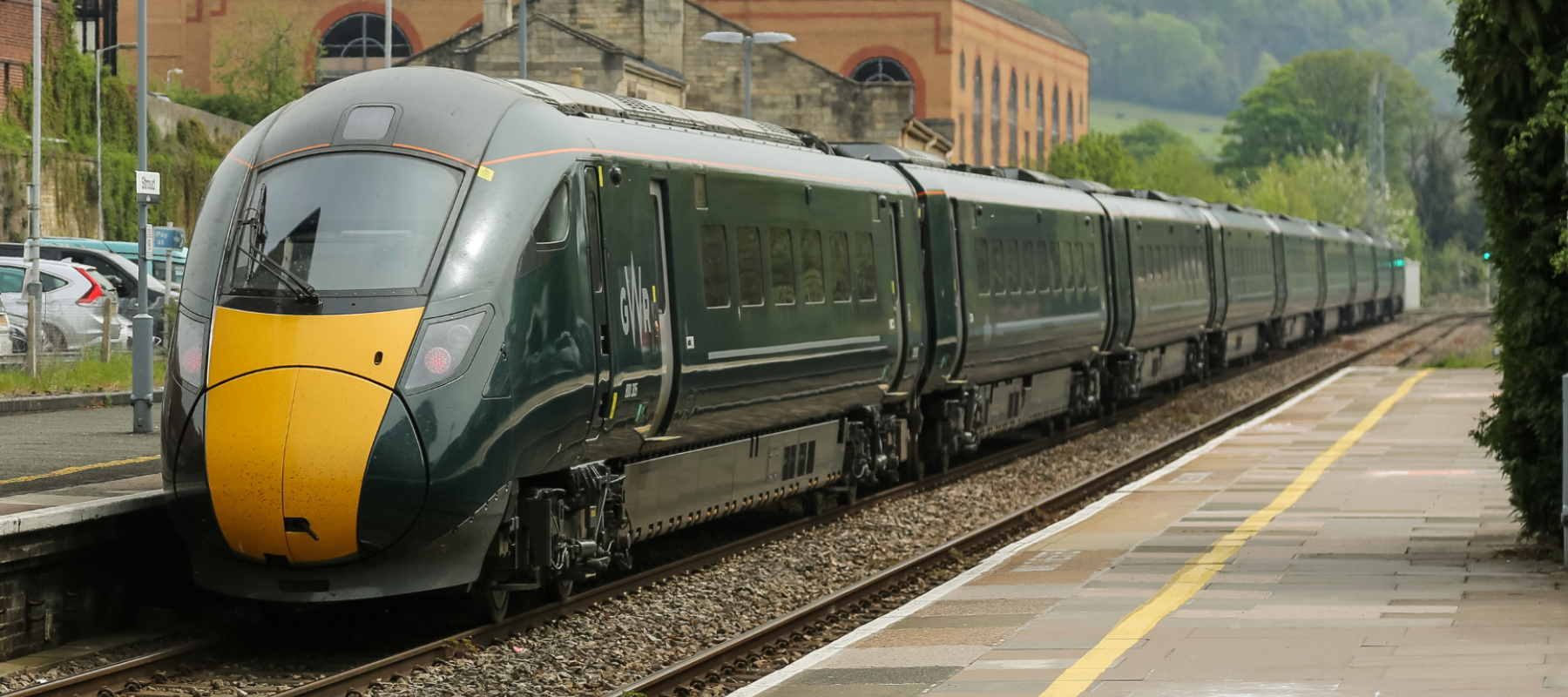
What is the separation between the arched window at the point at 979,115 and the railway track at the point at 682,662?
68.9 m

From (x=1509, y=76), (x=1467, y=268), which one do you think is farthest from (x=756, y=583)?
(x=1467, y=268)

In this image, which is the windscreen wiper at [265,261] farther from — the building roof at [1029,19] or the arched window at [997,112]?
the arched window at [997,112]

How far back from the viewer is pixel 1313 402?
101 feet

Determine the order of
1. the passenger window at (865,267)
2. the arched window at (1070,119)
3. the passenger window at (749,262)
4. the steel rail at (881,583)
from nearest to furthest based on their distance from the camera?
the steel rail at (881,583), the passenger window at (749,262), the passenger window at (865,267), the arched window at (1070,119)

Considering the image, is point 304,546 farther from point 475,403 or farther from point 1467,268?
point 1467,268

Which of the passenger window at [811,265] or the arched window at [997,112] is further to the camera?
the arched window at [997,112]

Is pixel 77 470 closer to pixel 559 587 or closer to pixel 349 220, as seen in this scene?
pixel 559 587

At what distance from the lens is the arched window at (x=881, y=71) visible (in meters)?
79.8

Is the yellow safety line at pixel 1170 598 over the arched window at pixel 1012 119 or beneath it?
beneath

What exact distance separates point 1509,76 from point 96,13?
66041 millimetres

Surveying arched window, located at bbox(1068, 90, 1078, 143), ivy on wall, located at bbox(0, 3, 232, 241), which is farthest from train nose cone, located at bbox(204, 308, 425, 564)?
arched window, located at bbox(1068, 90, 1078, 143)

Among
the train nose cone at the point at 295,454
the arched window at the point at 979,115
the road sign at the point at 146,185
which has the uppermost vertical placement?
the arched window at the point at 979,115

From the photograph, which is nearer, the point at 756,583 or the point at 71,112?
the point at 756,583

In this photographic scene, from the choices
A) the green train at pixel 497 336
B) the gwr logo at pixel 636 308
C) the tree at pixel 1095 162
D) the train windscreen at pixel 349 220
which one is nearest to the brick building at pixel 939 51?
the tree at pixel 1095 162
